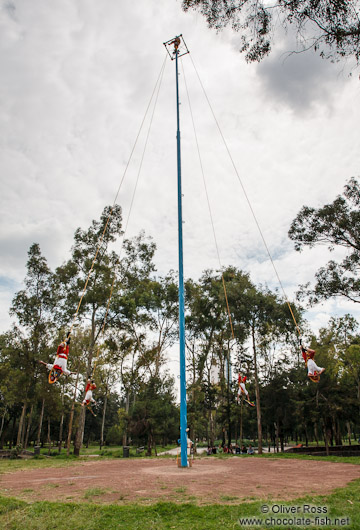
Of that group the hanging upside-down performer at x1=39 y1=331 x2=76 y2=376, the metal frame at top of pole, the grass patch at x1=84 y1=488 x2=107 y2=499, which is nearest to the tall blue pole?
the metal frame at top of pole

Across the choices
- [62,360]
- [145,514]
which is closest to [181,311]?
[62,360]

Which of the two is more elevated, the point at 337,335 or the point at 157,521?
the point at 337,335

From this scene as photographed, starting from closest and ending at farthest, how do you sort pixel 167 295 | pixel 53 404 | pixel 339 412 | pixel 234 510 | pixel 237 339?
pixel 234 510, pixel 339 412, pixel 53 404, pixel 167 295, pixel 237 339

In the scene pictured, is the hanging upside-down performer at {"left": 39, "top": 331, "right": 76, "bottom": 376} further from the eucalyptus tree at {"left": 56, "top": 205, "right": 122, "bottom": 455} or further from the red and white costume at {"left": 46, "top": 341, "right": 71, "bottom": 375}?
the eucalyptus tree at {"left": 56, "top": 205, "right": 122, "bottom": 455}

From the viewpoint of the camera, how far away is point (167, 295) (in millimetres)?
29266

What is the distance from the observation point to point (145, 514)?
5.42 metres

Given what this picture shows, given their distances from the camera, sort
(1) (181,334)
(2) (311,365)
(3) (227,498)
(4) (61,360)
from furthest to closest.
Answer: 1. (1) (181,334)
2. (2) (311,365)
3. (4) (61,360)
4. (3) (227,498)

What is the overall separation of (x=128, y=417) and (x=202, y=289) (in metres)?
13.4

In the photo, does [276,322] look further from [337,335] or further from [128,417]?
[128,417]

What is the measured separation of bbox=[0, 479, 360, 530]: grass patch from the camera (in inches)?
188

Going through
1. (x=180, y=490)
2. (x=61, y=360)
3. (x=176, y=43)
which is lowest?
(x=180, y=490)

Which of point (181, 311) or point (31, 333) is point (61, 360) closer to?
point (181, 311)

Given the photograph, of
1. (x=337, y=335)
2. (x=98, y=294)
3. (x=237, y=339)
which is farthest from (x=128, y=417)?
(x=337, y=335)


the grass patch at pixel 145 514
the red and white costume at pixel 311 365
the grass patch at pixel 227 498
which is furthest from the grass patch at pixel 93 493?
the red and white costume at pixel 311 365
